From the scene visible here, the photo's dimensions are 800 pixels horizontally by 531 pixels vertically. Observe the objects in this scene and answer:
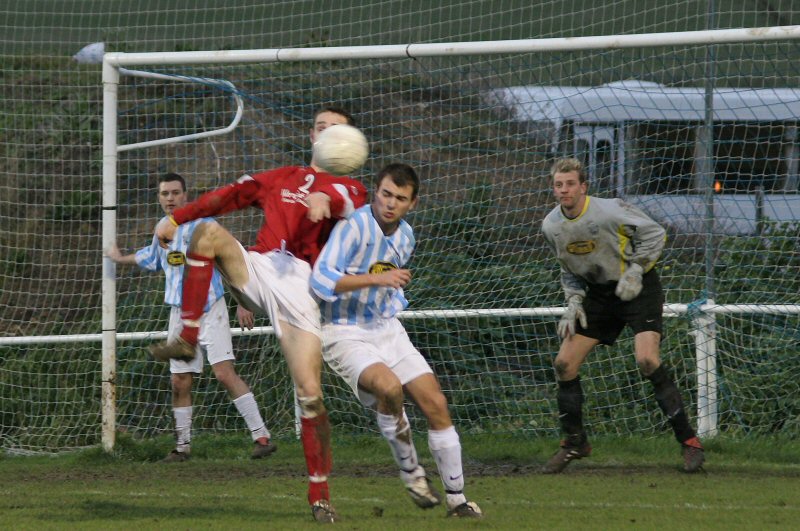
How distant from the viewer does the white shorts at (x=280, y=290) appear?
5.54 m

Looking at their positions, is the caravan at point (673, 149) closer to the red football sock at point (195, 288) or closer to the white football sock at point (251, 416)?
the white football sock at point (251, 416)

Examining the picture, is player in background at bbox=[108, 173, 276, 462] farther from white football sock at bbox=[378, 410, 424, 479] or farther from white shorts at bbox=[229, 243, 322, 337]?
white football sock at bbox=[378, 410, 424, 479]

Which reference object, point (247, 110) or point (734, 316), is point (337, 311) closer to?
point (734, 316)

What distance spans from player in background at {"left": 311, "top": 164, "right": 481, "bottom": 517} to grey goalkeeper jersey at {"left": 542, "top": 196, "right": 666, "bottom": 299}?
184cm

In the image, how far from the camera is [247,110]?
Result: 34.5ft

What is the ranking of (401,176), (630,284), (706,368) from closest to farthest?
1. (401,176)
2. (630,284)
3. (706,368)

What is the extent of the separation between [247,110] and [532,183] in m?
2.93

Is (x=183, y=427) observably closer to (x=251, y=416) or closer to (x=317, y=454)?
(x=251, y=416)

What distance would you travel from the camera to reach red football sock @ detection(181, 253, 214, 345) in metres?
5.71

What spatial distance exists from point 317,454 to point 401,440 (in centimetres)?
42

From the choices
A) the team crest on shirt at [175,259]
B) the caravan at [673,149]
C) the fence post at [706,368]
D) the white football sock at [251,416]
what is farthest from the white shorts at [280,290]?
the fence post at [706,368]

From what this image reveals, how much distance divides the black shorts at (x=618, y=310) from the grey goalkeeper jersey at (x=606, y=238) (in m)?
0.13

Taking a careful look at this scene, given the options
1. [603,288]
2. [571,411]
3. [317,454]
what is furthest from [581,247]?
[317,454]

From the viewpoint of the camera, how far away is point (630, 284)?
7.13m
